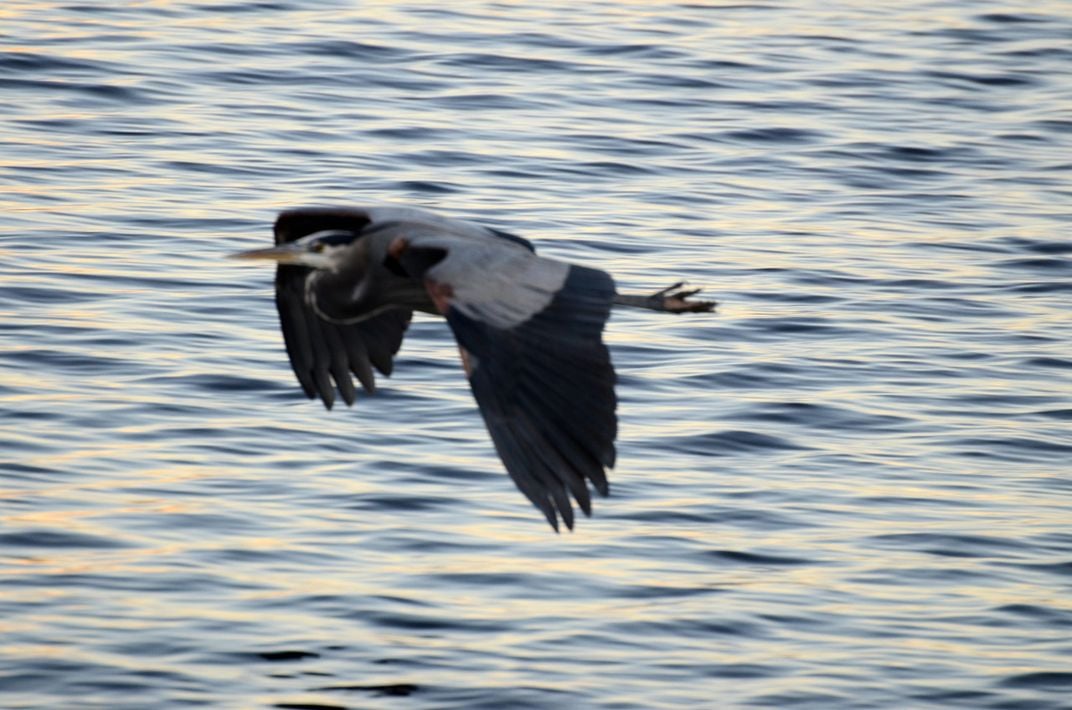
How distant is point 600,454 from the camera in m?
6.89

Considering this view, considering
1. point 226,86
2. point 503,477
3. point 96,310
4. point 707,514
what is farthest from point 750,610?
point 226,86

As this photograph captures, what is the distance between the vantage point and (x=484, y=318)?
24.3 ft

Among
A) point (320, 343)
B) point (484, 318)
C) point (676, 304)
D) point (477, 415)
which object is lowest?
point (477, 415)

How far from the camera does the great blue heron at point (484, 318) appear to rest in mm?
6926

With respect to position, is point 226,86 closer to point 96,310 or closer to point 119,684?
point 96,310

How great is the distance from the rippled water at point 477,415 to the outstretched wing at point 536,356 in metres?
Result: 1.19

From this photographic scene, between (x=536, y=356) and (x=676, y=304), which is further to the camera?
(x=676, y=304)

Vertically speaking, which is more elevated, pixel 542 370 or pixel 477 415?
pixel 542 370

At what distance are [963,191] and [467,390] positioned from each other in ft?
Result: 17.9

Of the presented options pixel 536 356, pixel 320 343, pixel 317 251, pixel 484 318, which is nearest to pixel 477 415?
pixel 320 343

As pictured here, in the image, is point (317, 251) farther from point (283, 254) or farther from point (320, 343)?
point (320, 343)

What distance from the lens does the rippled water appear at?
26.7 feet

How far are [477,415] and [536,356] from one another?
10.0 feet

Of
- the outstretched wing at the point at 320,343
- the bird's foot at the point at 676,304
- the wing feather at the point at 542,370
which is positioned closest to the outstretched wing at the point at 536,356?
the wing feather at the point at 542,370
